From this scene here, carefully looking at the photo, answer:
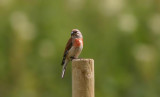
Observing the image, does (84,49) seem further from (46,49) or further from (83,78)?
(83,78)

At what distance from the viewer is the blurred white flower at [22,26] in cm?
1573

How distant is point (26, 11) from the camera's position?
17.2 m

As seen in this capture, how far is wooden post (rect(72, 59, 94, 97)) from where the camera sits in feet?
23.6

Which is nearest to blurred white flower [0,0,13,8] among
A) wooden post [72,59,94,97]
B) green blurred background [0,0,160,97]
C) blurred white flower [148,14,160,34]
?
green blurred background [0,0,160,97]

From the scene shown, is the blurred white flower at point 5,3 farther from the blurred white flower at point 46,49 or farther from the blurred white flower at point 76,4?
the blurred white flower at point 76,4

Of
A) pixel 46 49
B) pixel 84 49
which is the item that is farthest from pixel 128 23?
pixel 46 49

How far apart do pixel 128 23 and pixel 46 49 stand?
8.00ft

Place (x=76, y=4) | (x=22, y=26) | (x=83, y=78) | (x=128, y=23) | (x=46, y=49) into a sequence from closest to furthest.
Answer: (x=83, y=78) → (x=22, y=26) → (x=76, y=4) → (x=46, y=49) → (x=128, y=23)

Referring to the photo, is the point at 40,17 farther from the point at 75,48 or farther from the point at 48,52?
the point at 75,48

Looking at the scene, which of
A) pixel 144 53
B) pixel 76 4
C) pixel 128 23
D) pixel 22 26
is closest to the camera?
pixel 22 26

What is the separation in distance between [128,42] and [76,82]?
32.6 feet

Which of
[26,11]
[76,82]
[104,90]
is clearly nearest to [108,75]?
[104,90]

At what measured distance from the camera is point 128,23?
57.2ft

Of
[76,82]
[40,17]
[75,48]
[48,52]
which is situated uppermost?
[40,17]
